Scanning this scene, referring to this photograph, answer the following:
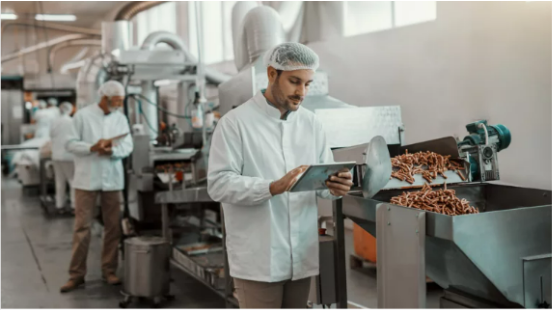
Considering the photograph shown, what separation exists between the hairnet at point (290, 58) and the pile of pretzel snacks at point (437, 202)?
59 centimetres

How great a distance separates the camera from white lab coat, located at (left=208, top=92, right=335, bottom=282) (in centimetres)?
182

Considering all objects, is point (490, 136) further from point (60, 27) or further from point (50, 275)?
point (60, 27)

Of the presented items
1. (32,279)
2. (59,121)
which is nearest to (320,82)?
(32,279)

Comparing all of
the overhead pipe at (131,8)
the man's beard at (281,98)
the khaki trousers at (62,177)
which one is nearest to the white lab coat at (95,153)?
the man's beard at (281,98)

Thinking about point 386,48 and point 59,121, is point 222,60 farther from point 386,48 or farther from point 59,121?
point 386,48

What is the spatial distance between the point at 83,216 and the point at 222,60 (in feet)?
18.3

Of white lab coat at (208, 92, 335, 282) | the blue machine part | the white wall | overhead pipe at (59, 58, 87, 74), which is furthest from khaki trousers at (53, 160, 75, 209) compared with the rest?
overhead pipe at (59, 58, 87, 74)

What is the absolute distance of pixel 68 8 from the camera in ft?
35.3

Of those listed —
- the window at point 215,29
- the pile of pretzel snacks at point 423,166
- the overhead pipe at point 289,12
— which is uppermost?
the window at point 215,29

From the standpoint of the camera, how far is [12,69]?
14.8 meters

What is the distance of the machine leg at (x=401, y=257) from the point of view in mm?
1787

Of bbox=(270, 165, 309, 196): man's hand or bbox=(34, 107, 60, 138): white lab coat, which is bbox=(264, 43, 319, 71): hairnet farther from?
bbox=(34, 107, 60, 138): white lab coat

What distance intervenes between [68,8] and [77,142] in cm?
778

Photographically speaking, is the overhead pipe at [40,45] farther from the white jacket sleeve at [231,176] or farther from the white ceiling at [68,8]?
the white jacket sleeve at [231,176]
